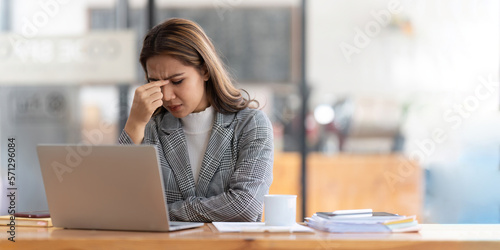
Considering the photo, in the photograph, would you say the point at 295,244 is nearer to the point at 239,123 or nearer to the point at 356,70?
the point at 239,123

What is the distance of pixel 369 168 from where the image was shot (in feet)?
13.5

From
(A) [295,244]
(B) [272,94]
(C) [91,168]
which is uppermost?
(B) [272,94]

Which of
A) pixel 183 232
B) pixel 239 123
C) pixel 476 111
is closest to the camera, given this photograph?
pixel 183 232

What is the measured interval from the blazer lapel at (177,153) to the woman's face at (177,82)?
61mm

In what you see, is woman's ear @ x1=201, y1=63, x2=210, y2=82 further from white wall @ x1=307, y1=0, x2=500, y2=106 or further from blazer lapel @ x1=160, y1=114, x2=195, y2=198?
white wall @ x1=307, y1=0, x2=500, y2=106

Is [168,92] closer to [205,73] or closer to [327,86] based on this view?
[205,73]

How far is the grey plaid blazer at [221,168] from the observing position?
6.04 feet

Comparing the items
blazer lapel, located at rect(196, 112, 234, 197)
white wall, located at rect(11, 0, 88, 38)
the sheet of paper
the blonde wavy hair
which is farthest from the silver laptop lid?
white wall, located at rect(11, 0, 88, 38)

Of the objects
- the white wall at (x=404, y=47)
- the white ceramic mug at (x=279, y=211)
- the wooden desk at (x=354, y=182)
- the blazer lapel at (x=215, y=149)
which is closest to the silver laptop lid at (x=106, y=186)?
the white ceramic mug at (x=279, y=211)

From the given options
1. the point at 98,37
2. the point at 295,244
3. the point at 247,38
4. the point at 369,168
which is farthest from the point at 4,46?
the point at 295,244

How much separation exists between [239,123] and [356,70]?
2.17 metres

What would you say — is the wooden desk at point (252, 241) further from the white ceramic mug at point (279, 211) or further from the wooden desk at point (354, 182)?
the wooden desk at point (354, 182)

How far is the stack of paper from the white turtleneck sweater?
0.63 metres

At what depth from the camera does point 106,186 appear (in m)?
1.54
